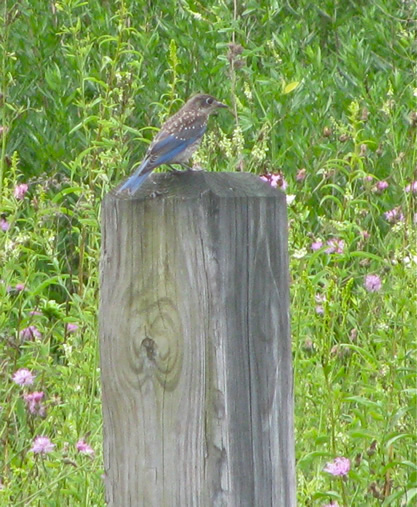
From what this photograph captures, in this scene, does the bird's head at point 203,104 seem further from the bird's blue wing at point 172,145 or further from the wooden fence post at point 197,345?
the wooden fence post at point 197,345

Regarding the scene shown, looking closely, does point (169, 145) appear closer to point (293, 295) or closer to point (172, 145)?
point (172, 145)

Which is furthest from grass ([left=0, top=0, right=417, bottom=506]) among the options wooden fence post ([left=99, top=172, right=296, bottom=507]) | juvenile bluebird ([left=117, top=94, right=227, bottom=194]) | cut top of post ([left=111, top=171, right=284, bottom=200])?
cut top of post ([left=111, top=171, right=284, bottom=200])

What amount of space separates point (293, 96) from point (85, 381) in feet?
11.1

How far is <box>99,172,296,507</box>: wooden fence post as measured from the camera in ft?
7.41

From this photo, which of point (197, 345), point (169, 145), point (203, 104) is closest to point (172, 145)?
point (169, 145)

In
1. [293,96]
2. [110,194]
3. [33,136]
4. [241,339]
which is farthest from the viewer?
[33,136]

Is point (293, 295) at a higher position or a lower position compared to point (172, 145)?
lower

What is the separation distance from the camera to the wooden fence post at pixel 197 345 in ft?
7.41

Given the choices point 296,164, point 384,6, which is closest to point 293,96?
point 296,164

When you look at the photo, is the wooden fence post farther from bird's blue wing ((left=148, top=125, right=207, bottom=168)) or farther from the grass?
bird's blue wing ((left=148, top=125, right=207, bottom=168))

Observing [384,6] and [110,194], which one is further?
[384,6]

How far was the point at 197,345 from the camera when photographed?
2.26m

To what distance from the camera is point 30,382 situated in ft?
13.7

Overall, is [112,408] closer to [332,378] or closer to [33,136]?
[332,378]
